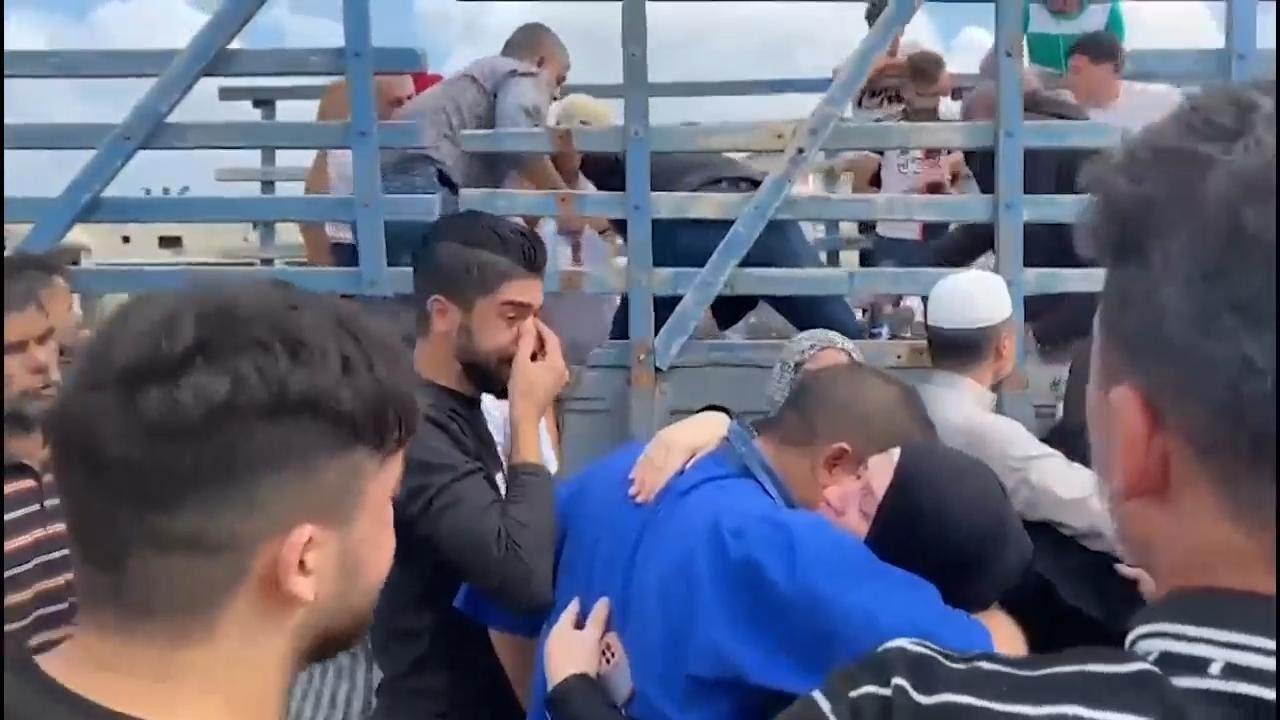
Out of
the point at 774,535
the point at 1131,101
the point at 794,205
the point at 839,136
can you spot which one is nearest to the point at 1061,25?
the point at 1131,101

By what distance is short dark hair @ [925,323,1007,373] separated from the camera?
322cm

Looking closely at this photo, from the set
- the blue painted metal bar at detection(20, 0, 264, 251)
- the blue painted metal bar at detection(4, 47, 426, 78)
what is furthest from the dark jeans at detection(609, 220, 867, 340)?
the blue painted metal bar at detection(20, 0, 264, 251)

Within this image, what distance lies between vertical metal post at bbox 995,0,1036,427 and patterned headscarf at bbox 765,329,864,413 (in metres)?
0.56

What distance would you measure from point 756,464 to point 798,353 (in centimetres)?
127

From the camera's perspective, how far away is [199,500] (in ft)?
3.78

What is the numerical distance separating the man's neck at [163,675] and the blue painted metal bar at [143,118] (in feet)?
8.92

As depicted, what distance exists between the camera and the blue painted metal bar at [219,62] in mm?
3650

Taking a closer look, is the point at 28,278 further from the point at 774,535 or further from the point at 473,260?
the point at 774,535

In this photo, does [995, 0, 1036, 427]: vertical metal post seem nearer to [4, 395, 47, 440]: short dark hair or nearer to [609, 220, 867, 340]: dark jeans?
[609, 220, 867, 340]: dark jeans

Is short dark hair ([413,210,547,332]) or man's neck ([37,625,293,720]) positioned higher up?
short dark hair ([413,210,547,332])

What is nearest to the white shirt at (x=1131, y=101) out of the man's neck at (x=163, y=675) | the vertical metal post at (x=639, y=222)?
the vertical metal post at (x=639, y=222)

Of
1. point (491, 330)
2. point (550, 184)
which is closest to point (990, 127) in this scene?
point (550, 184)

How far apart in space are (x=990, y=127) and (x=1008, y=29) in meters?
0.26

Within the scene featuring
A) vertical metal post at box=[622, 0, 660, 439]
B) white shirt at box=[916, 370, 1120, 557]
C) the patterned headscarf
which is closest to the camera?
white shirt at box=[916, 370, 1120, 557]
